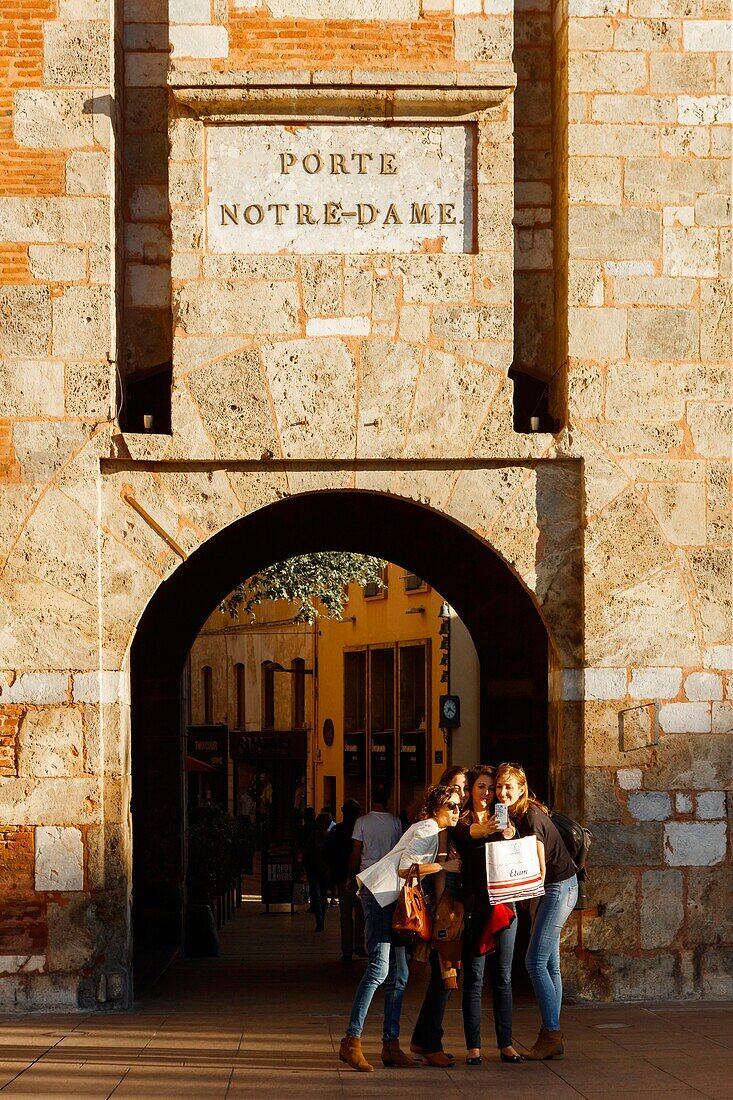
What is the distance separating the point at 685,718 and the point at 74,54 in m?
5.55

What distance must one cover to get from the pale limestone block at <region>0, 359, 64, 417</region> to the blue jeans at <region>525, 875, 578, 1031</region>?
164 inches

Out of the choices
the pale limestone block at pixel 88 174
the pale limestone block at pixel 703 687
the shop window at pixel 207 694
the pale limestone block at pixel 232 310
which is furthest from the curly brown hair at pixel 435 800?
the shop window at pixel 207 694

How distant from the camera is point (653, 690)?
9.88 meters

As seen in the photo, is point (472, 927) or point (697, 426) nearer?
point (472, 927)

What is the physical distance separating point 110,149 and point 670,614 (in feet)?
14.7

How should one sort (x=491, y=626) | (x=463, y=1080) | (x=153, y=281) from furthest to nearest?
(x=491, y=626) → (x=153, y=281) → (x=463, y=1080)

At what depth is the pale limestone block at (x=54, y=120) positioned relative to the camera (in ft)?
32.6

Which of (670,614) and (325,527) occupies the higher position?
(325,527)

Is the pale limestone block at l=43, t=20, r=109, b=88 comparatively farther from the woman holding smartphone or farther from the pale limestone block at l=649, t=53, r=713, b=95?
the woman holding smartphone

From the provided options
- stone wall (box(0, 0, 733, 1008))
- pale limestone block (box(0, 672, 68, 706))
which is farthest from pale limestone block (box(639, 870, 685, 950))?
pale limestone block (box(0, 672, 68, 706))

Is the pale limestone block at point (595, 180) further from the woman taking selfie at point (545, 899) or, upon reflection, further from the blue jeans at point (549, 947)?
the blue jeans at point (549, 947)

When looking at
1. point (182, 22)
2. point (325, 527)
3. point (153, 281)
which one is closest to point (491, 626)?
point (325, 527)

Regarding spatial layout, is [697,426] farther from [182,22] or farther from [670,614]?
[182,22]

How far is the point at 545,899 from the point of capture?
26.5ft
